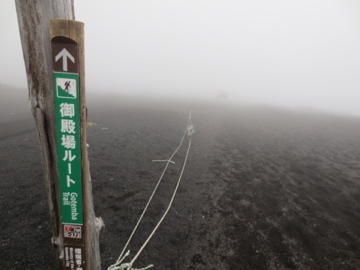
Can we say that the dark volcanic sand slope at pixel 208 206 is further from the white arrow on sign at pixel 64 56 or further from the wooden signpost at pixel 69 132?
the white arrow on sign at pixel 64 56

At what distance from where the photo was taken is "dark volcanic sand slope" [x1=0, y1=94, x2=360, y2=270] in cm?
483

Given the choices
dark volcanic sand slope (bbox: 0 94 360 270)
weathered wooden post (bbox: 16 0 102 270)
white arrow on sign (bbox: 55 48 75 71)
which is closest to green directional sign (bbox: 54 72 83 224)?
weathered wooden post (bbox: 16 0 102 270)

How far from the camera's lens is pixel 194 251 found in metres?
4.95

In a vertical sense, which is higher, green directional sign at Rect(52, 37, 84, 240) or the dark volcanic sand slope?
green directional sign at Rect(52, 37, 84, 240)

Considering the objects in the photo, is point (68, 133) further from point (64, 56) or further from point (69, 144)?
point (64, 56)

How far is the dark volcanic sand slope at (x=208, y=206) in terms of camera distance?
15.8ft

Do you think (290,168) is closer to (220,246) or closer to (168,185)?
(168,185)

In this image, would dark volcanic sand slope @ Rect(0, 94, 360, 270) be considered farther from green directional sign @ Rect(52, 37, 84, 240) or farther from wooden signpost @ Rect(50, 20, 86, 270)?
green directional sign @ Rect(52, 37, 84, 240)

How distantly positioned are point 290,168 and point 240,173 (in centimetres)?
310

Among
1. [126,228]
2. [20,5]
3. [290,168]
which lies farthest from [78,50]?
[290,168]

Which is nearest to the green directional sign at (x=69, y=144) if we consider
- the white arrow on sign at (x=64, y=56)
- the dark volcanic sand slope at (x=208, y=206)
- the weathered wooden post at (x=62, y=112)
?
the weathered wooden post at (x=62, y=112)

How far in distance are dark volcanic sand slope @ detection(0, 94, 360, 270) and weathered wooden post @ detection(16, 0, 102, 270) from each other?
2208 millimetres

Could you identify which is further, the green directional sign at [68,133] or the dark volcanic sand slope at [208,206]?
the dark volcanic sand slope at [208,206]

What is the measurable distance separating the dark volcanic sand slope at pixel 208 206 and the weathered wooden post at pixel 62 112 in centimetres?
221
